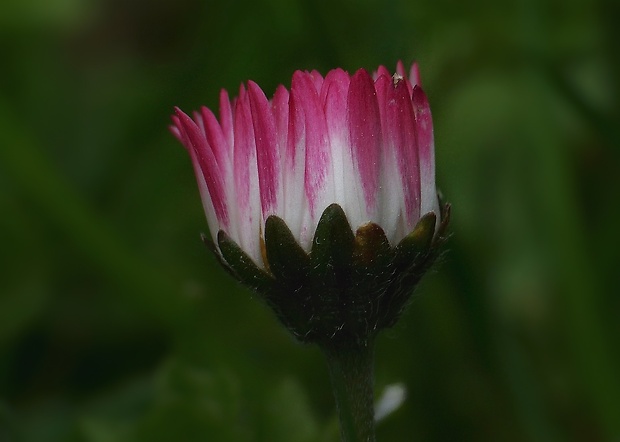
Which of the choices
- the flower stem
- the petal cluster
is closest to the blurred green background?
the flower stem

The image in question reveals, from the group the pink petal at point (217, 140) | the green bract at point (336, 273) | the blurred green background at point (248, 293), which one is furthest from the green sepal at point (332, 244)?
the blurred green background at point (248, 293)

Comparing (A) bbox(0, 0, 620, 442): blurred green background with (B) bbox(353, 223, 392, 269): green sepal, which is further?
(A) bbox(0, 0, 620, 442): blurred green background

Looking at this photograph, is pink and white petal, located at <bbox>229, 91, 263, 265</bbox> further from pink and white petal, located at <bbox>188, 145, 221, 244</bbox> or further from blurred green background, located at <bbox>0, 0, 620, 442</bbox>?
blurred green background, located at <bbox>0, 0, 620, 442</bbox>

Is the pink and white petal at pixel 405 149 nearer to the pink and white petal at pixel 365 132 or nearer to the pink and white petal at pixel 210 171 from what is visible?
the pink and white petal at pixel 365 132

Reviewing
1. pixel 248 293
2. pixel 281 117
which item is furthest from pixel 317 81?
pixel 248 293

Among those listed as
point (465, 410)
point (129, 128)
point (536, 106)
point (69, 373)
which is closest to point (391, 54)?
point (536, 106)

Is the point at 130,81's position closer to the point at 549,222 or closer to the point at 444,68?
the point at 444,68

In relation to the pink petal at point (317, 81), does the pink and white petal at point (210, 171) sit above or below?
below
